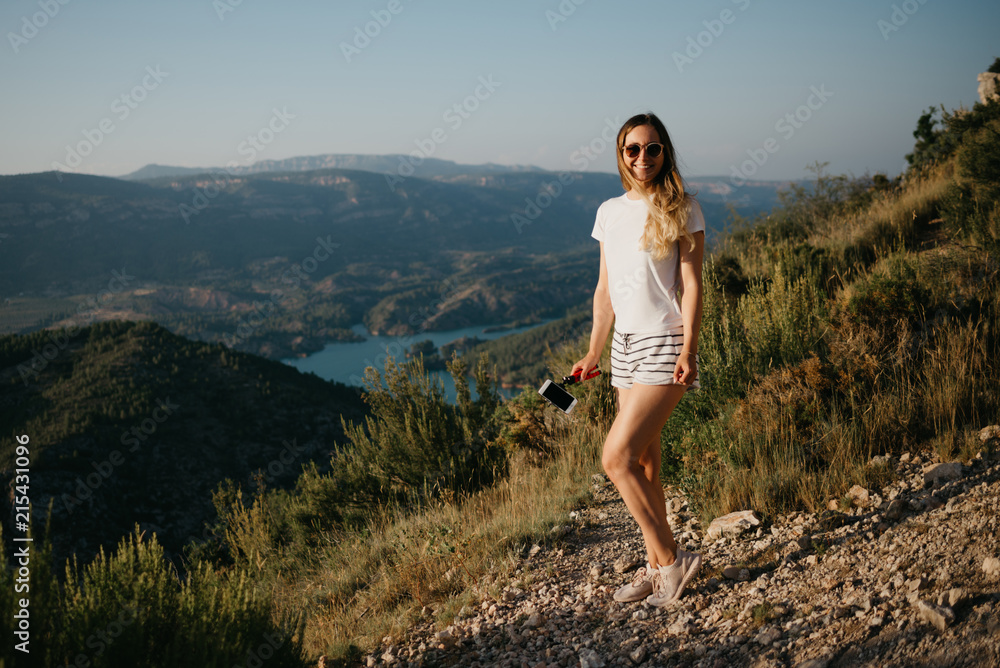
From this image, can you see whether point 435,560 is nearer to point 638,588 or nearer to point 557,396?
point 638,588

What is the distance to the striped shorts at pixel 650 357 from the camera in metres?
2.04

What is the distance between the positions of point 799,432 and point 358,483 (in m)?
4.20

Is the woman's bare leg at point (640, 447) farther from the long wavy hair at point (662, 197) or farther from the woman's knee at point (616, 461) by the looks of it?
the long wavy hair at point (662, 197)

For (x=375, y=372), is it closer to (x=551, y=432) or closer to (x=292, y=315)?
(x=551, y=432)

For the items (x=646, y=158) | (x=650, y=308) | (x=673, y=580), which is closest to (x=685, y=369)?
(x=650, y=308)

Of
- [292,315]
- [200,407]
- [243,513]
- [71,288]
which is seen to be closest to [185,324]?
[292,315]

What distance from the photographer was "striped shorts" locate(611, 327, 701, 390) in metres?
2.04

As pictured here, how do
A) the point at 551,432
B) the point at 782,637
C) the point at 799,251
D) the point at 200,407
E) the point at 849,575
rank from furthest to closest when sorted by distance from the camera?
the point at 200,407 < the point at 799,251 < the point at 551,432 < the point at 849,575 < the point at 782,637

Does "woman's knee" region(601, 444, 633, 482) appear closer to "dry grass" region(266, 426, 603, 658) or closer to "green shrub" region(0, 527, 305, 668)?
"dry grass" region(266, 426, 603, 658)

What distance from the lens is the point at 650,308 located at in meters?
2.11

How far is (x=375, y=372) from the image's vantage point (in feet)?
16.7

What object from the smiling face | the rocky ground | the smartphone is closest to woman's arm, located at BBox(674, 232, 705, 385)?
the smiling face

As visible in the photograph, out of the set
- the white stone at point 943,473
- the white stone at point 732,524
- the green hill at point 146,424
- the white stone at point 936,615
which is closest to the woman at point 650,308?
the white stone at point 732,524

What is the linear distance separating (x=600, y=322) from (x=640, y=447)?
637 millimetres
